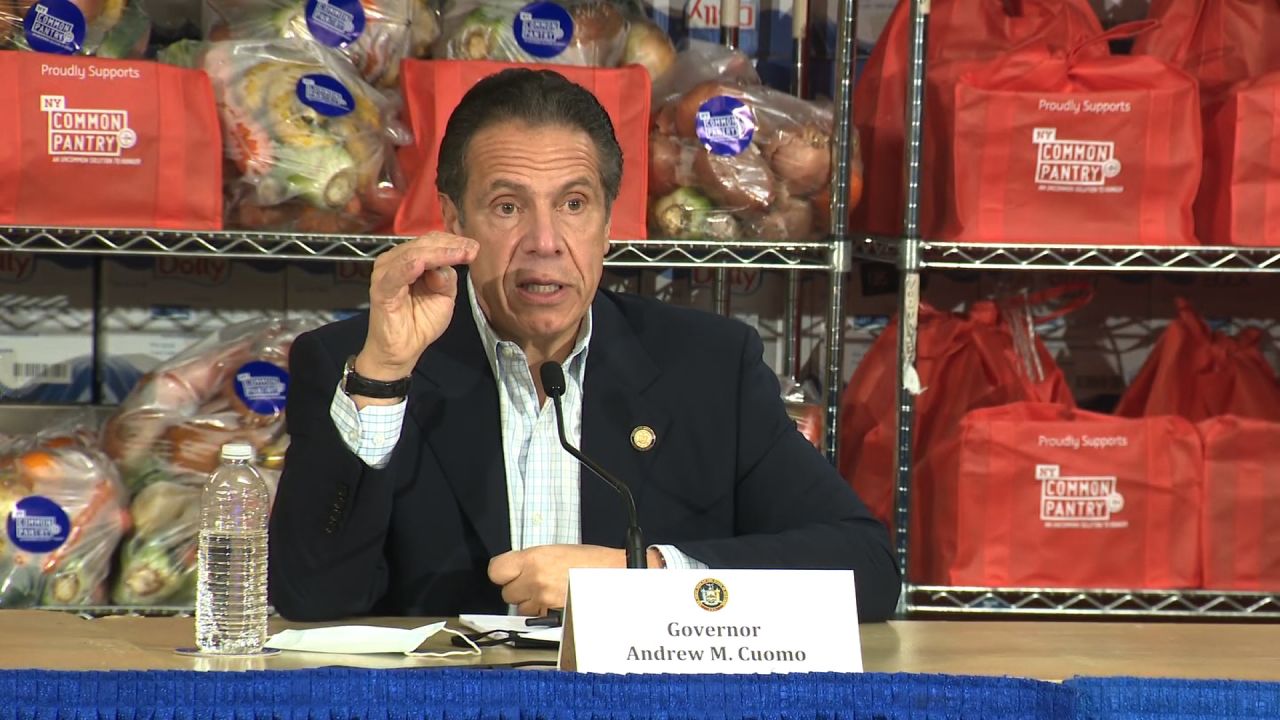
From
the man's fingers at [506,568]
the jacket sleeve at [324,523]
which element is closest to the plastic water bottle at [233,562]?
the jacket sleeve at [324,523]

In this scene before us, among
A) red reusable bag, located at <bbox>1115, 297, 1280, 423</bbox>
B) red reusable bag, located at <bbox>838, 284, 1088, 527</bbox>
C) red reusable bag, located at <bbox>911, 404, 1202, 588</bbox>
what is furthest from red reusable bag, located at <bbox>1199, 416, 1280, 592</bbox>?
red reusable bag, located at <bbox>838, 284, 1088, 527</bbox>

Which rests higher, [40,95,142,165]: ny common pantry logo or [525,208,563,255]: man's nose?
[40,95,142,165]: ny common pantry logo

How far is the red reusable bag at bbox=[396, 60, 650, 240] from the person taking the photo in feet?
7.88

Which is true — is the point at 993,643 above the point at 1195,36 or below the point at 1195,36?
below

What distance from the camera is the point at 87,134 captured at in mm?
2332

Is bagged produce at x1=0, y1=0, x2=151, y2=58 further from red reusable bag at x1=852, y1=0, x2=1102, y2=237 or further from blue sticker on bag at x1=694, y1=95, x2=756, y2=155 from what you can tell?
red reusable bag at x1=852, y1=0, x2=1102, y2=237

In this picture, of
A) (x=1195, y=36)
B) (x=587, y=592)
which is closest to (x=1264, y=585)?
(x=1195, y=36)

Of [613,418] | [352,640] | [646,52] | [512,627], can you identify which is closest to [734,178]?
[646,52]

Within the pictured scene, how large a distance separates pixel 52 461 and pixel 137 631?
1034 millimetres

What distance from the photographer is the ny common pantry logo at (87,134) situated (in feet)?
7.61

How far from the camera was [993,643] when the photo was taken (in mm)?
1502

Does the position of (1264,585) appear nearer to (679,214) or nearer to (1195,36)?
(1195,36)

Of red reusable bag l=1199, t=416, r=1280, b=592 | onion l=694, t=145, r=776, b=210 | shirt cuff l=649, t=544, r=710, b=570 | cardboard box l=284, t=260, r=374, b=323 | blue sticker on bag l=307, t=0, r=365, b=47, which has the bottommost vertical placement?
red reusable bag l=1199, t=416, r=1280, b=592

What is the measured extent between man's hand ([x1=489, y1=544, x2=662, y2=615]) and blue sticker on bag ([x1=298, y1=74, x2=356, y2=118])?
1.12 metres
